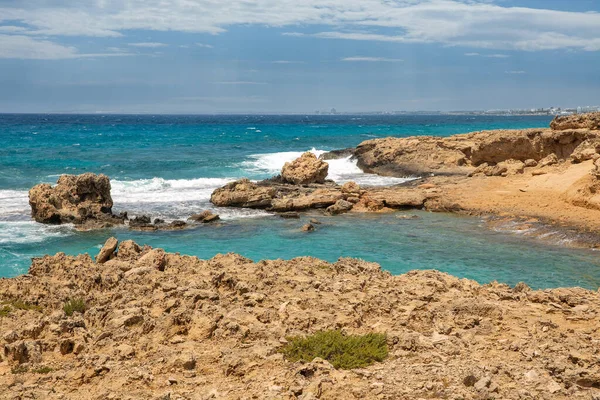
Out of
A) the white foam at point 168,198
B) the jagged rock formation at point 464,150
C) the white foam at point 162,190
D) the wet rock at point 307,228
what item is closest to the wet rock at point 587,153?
the jagged rock formation at point 464,150

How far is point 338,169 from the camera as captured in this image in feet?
138

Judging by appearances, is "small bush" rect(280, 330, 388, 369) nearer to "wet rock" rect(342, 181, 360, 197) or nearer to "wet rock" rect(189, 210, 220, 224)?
"wet rock" rect(189, 210, 220, 224)

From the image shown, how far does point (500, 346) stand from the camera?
291 inches

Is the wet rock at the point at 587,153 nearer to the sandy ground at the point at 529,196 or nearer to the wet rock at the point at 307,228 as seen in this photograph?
the sandy ground at the point at 529,196

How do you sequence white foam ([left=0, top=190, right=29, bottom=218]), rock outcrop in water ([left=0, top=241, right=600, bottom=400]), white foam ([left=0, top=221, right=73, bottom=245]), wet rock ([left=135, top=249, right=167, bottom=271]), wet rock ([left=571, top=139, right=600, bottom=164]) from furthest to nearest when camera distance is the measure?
wet rock ([left=571, top=139, right=600, bottom=164]) → white foam ([left=0, top=190, right=29, bottom=218]) → white foam ([left=0, top=221, right=73, bottom=245]) → wet rock ([left=135, top=249, right=167, bottom=271]) → rock outcrop in water ([left=0, top=241, right=600, bottom=400])

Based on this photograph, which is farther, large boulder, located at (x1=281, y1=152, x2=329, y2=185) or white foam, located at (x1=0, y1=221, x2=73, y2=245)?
large boulder, located at (x1=281, y1=152, x2=329, y2=185)

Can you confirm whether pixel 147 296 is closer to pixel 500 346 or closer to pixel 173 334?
pixel 173 334

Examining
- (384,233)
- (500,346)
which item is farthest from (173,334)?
(384,233)

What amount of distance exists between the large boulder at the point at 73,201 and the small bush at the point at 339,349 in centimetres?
1776

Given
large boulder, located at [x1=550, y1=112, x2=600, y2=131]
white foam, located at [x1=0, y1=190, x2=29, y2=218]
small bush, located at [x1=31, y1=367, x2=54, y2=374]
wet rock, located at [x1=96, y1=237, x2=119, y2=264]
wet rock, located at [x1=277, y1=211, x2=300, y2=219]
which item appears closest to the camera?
small bush, located at [x1=31, y1=367, x2=54, y2=374]

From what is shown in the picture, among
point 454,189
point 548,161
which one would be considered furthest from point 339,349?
point 548,161

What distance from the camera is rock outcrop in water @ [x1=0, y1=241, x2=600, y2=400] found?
623 cm

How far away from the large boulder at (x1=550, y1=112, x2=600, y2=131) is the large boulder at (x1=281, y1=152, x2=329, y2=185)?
45.6ft

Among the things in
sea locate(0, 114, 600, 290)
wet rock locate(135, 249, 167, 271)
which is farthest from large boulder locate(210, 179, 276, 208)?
wet rock locate(135, 249, 167, 271)
